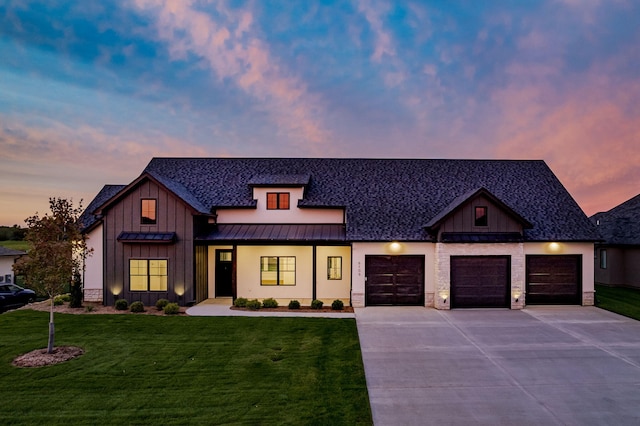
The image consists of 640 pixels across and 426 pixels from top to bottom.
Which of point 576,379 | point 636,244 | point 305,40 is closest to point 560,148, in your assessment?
point 636,244

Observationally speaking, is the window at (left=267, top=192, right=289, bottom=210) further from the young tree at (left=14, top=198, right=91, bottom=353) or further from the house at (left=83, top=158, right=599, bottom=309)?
the young tree at (left=14, top=198, right=91, bottom=353)

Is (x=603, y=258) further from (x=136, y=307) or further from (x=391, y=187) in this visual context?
(x=136, y=307)

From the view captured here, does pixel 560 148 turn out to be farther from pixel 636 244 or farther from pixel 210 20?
pixel 210 20

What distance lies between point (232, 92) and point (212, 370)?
66.8ft

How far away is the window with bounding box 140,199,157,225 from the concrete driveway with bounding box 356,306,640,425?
454 inches

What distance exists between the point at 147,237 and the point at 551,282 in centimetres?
2079

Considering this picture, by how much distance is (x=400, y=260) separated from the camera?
17.3m

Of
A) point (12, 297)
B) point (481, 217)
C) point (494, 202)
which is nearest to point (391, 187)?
point (481, 217)

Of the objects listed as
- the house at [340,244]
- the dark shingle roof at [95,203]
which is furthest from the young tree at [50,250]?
the dark shingle roof at [95,203]

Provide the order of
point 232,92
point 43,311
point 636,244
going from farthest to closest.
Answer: point 232,92
point 636,244
point 43,311

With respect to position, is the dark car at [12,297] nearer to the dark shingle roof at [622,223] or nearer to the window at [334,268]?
the window at [334,268]

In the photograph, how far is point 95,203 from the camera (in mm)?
21141

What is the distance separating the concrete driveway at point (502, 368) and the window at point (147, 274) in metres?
10.3

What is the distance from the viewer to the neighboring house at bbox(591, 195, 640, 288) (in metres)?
23.0
